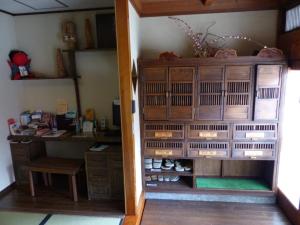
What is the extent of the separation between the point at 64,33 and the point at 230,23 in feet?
7.15

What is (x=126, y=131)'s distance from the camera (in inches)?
91.3

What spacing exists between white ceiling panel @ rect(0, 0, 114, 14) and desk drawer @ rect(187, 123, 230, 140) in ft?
6.19

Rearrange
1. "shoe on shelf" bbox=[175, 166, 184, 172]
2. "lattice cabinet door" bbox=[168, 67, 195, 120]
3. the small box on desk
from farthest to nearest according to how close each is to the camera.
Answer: the small box on desk, "shoe on shelf" bbox=[175, 166, 184, 172], "lattice cabinet door" bbox=[168, 67, 195, 120]


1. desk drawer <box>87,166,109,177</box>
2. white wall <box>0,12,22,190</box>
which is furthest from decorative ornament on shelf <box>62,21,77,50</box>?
desk drawer <box>87,166,109,177</box>

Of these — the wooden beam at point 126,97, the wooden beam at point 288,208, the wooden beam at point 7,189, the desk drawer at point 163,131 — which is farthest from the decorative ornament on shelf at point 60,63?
the wooden beam at point 288,208

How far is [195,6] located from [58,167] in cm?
260

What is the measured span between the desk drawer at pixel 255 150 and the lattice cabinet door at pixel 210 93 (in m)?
0.42

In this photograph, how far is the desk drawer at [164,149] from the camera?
8.99ft

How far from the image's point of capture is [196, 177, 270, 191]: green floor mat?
2805mm

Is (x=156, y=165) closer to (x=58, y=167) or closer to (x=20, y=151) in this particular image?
(x=58, y=167)

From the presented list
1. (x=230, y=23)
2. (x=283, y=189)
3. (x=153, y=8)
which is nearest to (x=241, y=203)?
(x=283, y=189)

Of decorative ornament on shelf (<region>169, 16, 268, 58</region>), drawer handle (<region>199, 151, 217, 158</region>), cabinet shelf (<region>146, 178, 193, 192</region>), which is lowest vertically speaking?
cabinet shelf (<region>146, 178, 193, 192</region>)

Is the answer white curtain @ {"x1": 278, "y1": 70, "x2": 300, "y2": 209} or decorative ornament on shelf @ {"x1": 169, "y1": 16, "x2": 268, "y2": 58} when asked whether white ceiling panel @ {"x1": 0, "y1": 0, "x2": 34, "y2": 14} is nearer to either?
decorative ornament on shelf @ {"x1": 169, "y1": 16, "x2": 268, "y2": 58}

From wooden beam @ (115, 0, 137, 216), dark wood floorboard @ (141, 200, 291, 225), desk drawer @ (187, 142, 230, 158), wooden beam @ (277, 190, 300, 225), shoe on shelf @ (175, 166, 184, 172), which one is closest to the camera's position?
wooden beam @ (115, 0, 137, 216)
